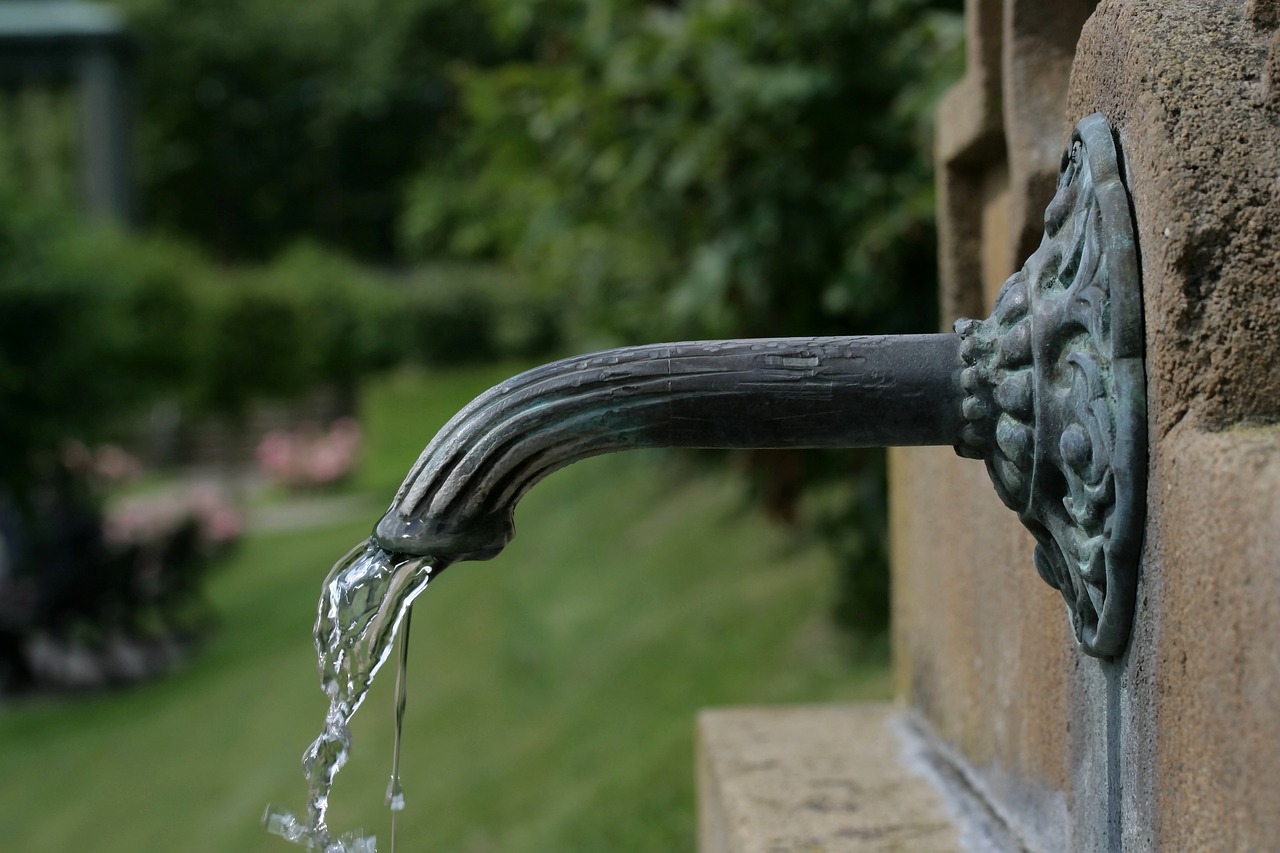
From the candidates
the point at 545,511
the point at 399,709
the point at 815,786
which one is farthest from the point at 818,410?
the point at 545,511

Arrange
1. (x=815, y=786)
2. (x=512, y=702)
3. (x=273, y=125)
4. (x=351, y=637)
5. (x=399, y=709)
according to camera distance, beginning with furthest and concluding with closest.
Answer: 1. (x=273, y=125)
2. (x=512, y=702)
3. (x=815, y=786)
4. (x=399, y=709)
5. (x=351, y=637)

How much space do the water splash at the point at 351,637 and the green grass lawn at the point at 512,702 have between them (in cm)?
263

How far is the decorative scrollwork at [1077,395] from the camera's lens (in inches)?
39.6

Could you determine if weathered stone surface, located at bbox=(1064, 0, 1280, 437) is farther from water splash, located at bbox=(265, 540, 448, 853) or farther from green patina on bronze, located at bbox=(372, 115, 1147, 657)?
water splash, located at bbox=(265, 540, 448, 853)

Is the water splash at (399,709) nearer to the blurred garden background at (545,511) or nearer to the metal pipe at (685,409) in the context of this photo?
the metal pipe at (685,409)

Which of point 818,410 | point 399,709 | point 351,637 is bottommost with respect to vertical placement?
point 399,709

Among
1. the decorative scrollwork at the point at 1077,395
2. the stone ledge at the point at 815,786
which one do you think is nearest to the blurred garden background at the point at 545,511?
the stone ledge at the point at 815,786

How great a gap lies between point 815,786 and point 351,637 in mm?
835

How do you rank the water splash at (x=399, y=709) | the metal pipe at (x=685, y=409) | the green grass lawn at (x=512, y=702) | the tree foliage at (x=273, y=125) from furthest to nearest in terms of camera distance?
1. the tree foliage at (x=273, y=125)
2. the green grass lawn at (x=512, y=702)
3. the water splash at (x=399, y=709)
4. the metal pipe at (x=685, y=409)

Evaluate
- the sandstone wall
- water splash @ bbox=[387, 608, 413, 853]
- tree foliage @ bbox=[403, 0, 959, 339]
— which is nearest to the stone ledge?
the sandstone wall

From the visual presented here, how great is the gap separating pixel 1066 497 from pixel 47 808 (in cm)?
693

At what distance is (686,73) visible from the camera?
12.6 ft

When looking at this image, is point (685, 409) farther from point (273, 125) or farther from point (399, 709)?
point (273, 125)

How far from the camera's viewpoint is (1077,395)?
1.05 meters
